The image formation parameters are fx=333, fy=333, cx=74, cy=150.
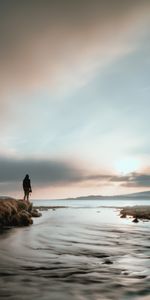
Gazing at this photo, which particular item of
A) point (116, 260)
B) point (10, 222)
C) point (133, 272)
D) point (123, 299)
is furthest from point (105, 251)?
point (10, 222)

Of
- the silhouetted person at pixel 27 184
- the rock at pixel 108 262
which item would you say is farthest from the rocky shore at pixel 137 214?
the rock at pixel 108 262

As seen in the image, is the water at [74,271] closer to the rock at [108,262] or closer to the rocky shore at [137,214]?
the rock at [108,262]

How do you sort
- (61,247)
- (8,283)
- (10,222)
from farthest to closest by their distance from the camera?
1. (10,222)
2. (61,247)
3. (8,283)

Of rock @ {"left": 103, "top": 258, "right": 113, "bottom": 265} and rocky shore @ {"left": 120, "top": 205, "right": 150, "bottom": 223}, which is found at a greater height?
rocky shore @ {"left": 120, "top": 205, "right": 150, "bottom": 223}

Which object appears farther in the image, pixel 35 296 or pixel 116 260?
pixel 116 260

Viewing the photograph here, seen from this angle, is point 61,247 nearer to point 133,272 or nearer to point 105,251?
point 105,251

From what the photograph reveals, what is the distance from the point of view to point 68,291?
30.8ft

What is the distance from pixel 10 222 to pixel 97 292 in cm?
2559

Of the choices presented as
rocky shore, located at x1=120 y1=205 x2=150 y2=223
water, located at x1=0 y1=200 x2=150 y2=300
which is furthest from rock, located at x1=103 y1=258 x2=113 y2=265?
rocky shore, located at x1=120 y1=205 x2=150 y2=223

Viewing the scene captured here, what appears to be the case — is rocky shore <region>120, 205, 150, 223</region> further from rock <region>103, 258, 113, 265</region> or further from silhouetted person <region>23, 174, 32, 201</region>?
rock <region>103, 258, 113, 265</region>

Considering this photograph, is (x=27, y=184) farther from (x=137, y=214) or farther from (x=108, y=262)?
(x=108, y=262)

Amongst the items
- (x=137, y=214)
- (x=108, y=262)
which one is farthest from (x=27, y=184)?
(x=108, y=262)

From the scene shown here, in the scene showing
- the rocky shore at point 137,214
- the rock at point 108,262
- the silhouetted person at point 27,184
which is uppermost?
the silhouetted person at point 27,184

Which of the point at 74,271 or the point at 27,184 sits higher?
the point at 27,184
